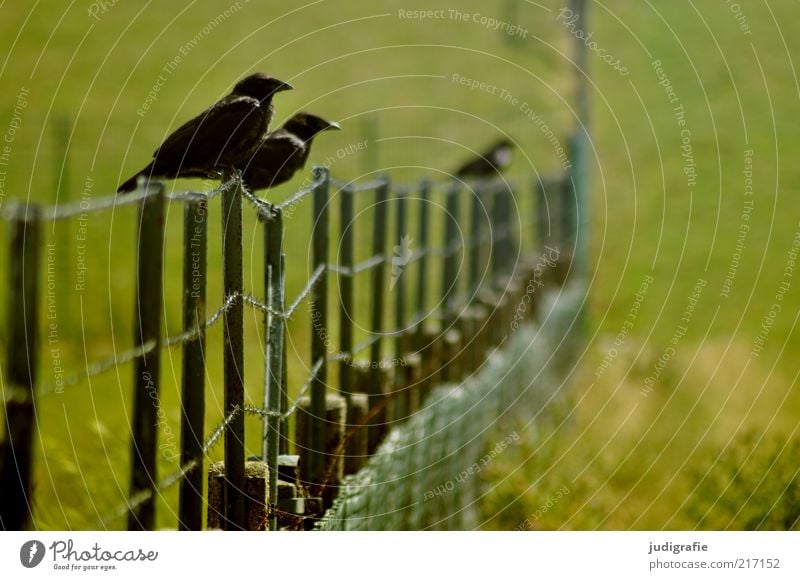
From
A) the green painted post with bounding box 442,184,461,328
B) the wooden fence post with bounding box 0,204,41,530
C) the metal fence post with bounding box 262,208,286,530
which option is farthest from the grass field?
the wooden fence post with bounding box 0,204,41,530

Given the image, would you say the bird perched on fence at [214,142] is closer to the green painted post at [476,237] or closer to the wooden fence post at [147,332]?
the wooden fence post at [147,332]

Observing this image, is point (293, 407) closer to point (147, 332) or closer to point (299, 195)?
point (299, 195)

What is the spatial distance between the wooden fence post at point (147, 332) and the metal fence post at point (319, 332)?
1007 millimetres

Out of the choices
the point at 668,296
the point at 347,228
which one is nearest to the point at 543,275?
the point at 668,296

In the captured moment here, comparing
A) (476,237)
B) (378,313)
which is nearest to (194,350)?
(378,313)

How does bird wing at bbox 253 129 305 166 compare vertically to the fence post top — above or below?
above

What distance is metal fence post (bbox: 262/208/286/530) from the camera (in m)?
2.88

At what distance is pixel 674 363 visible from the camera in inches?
313

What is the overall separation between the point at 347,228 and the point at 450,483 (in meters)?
1.57

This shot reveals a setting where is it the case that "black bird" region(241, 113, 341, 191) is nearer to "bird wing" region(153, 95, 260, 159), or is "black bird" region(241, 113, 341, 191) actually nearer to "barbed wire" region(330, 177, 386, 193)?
"bird wing" region(153, 95, 260, 159)

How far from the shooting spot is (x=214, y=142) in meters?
2.76
